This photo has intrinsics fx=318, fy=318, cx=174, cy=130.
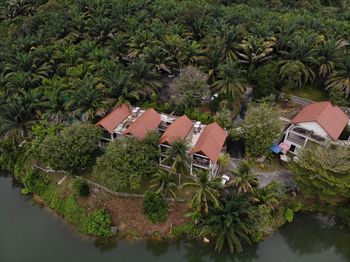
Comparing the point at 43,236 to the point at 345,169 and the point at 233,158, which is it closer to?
the point at 233,158

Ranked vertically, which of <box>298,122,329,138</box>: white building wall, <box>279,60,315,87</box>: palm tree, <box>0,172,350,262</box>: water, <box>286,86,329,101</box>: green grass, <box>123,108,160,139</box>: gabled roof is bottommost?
<box>0,172,350,262</box>: water

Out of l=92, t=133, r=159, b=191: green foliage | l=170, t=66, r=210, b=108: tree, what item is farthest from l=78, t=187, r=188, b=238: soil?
l=170, t=66, r=210, b=108: tree

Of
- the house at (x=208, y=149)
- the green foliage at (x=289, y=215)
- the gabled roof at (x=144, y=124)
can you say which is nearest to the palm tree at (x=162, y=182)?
the house at (x=208, y=149)

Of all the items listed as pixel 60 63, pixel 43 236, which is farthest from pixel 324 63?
pixel 43 236

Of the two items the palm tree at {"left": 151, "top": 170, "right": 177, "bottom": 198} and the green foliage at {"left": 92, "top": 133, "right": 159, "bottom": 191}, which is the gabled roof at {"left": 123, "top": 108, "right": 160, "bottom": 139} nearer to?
the green foliage at {"left": 92, "top": 133, "right": 159, "bottom": 191}

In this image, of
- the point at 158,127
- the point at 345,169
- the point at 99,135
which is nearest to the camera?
the point at 345,169
